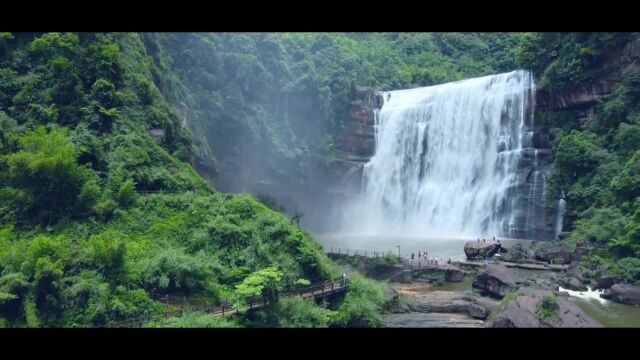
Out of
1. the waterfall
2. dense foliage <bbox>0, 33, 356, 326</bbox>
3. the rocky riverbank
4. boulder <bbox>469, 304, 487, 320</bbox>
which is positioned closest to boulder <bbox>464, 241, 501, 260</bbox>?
the rocky riverbank

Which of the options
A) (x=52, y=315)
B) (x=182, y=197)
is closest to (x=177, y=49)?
(x=182, y=197)

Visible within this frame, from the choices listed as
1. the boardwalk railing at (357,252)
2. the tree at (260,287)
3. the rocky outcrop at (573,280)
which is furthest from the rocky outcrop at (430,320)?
the boardwalk railing at (357,252)

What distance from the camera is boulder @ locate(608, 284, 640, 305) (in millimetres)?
23453

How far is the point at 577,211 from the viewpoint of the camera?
3609cm

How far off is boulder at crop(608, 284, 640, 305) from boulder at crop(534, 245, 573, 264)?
22.4 feet

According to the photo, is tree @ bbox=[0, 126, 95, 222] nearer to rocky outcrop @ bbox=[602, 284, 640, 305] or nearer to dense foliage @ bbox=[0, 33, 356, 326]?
dense foliage @ bbox=[0, 33, 356, 326]

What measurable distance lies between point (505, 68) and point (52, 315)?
61398 millimetres

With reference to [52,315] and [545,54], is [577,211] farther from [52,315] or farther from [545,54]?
[52,315]

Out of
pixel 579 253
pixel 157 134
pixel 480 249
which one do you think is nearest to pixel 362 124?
pixel 480 249

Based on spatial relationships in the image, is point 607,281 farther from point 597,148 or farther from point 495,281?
point 597,148

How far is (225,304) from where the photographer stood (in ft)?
68.4

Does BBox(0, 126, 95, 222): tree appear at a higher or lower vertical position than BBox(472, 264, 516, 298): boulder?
higher

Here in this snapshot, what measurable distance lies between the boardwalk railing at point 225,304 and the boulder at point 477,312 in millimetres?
5784

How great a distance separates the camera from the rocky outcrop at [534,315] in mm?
18422
